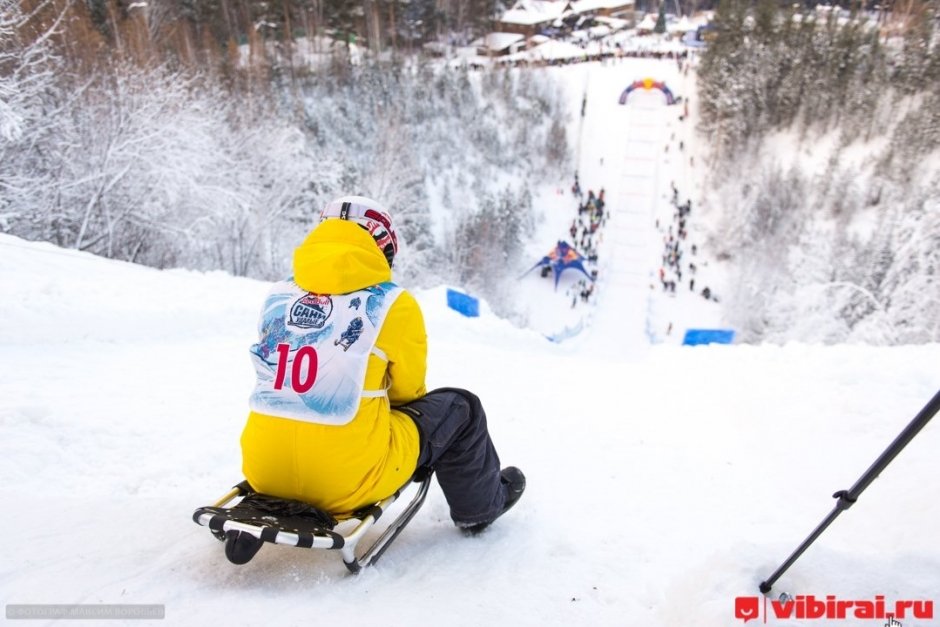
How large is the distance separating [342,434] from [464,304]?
10.6 metres

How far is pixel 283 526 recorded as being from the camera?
1949 millimetres

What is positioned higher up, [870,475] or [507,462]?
[870,475]

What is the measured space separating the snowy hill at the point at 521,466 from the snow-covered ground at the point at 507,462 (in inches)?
0.6

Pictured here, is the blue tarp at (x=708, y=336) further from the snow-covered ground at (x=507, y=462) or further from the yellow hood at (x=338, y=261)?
the yellow hood at (x=338, y=261)

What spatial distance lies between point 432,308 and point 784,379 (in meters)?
6.44

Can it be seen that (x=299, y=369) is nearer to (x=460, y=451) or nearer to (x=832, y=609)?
(x=460, y=451)

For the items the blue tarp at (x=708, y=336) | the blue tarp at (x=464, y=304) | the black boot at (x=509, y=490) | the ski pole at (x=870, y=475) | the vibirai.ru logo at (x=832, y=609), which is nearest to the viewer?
the ski pole at (x=870, y=475)

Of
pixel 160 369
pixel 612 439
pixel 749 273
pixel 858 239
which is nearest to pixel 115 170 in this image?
pixel 160 369

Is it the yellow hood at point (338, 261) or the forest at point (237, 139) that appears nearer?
the yellow hood at point (338, 261)

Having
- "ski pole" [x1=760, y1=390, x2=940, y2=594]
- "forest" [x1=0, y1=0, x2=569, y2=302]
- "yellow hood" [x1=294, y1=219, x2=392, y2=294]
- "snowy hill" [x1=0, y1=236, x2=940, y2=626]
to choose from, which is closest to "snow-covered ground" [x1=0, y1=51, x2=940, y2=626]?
"snowy hill" [x1=0, y1=236, x2=940, y2=626]

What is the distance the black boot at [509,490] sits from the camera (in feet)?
9.42

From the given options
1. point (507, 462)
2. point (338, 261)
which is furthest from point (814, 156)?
point (338, 261)

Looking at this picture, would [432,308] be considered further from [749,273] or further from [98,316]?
[749,273]

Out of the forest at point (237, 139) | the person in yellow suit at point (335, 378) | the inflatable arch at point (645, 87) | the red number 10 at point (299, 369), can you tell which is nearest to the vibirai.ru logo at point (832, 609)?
the person in yellow suit at point (335, 378)
